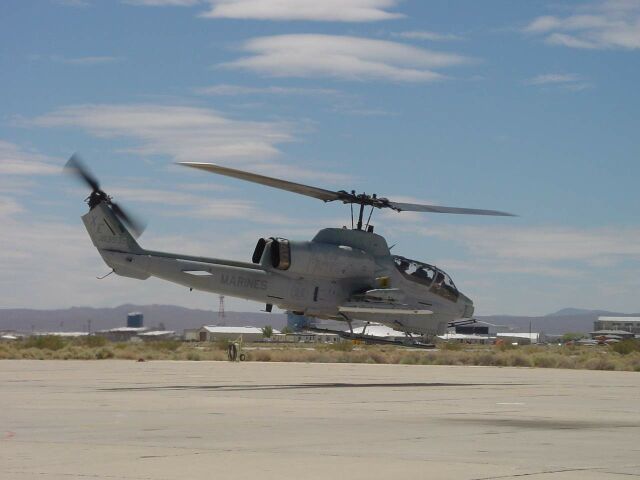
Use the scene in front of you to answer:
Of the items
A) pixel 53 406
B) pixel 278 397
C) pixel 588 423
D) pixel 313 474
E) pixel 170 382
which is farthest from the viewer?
pixel 170 382

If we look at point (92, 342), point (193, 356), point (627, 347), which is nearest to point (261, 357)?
point (193, 356)

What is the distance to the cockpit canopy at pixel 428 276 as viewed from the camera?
32.2 meters

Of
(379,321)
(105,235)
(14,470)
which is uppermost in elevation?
(105,235)

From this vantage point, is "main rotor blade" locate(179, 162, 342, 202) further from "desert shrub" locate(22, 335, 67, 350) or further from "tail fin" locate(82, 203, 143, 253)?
"desert shrub" locate(22, 335, 67, 350)

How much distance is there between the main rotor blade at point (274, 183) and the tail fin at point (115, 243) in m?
3.83

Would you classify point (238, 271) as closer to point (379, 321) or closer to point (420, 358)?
point (379, 321)

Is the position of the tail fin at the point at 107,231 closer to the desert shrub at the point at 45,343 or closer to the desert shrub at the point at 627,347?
the desert shrub at the point at 45,343

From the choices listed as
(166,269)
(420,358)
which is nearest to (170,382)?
(166,269)

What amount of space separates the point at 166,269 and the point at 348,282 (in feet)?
18.0

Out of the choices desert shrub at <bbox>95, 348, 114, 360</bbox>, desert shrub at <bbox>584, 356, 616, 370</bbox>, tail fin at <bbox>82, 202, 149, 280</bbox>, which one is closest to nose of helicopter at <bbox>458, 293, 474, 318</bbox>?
tail fin at <bbox>82, 202, 149, 280</bbox>

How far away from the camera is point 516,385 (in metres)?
28.6

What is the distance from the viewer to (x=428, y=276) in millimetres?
32594

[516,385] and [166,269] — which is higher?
[166,269]

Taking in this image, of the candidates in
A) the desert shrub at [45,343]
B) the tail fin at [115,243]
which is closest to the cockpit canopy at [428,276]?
the tail fin at [115,243]
